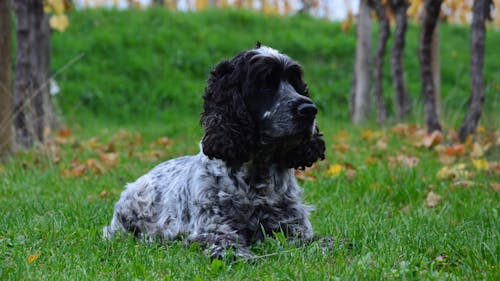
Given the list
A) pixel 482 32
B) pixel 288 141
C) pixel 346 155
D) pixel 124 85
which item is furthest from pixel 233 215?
pixel 124 85

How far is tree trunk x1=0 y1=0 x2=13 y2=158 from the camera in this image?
8109 mm

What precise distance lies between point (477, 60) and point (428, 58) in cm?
74

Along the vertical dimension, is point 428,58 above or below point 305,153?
below

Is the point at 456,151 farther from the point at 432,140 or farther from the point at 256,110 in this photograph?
the point at 256,110

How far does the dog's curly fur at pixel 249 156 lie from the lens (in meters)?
4.28

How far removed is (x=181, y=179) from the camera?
16.0 ft

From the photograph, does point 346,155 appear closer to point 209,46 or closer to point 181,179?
point 181,179

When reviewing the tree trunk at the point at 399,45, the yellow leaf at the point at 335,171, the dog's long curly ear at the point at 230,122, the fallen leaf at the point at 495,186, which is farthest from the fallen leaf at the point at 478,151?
the dog's long curly ear at the point at 230,122

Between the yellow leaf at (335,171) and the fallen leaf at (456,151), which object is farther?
the fallen leaf at (456,151)

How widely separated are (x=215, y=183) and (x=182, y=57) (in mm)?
14248

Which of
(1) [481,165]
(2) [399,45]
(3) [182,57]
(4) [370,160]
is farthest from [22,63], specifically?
(3) [182,57]

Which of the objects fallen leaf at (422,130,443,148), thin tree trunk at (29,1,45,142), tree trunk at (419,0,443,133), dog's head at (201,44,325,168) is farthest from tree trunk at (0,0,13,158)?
tree trunk at (419,0,443,133)

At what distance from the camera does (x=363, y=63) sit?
13367 mm

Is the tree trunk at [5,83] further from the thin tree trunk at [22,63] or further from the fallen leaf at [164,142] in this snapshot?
the fallen leaf at [164,142]
